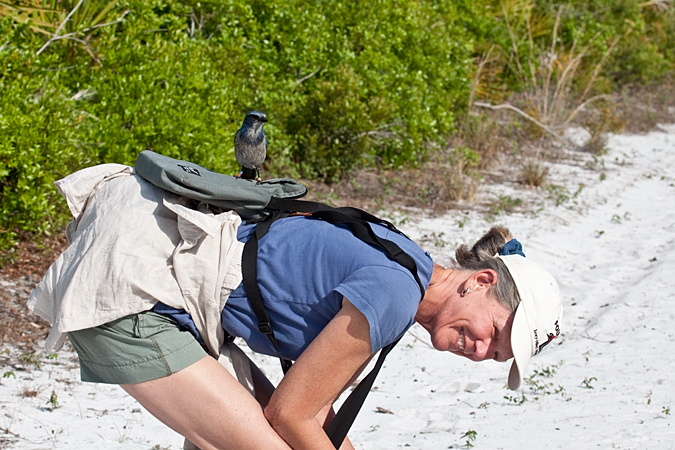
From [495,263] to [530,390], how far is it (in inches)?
78.1

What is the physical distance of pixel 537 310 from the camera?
1.77m

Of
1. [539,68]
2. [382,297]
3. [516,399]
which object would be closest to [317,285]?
[382,297]

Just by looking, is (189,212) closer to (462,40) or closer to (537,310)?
(537,310)

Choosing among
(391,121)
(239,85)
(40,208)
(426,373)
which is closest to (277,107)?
(239,85)

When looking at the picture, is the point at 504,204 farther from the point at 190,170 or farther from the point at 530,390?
the point at 190,170

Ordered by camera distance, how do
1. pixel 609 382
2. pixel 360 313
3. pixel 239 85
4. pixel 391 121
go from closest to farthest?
pixel 360 313, pixel 609 382, pixel 239 85, pixel 391 121

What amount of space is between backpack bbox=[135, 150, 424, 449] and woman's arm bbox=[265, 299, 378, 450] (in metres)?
0.14

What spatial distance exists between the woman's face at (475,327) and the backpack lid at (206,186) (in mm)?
579

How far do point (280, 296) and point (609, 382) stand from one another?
2639 millimetres

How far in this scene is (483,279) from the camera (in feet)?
5.97

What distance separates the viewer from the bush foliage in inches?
162

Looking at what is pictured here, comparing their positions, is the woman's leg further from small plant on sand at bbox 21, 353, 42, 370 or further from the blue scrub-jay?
small plant on sand at bbox 21, 353, 42, 370

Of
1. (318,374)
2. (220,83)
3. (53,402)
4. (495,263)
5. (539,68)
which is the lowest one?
(539,68)

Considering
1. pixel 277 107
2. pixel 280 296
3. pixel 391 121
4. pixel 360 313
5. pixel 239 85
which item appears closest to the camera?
pixel 360 313
